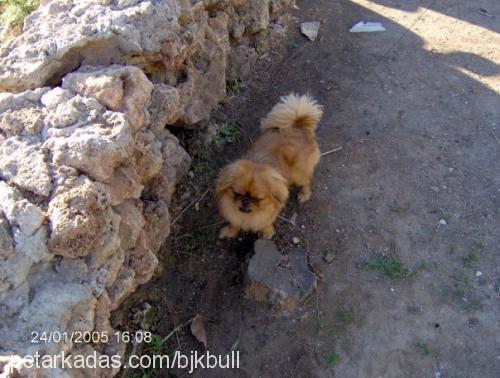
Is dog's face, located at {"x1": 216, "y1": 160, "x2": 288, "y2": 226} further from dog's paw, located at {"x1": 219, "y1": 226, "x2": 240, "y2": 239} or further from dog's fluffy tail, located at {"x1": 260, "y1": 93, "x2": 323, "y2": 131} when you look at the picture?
dog's fluffy tail, located at {"x1": 260, "y1": 93, "x2": 323, "y2": 131}

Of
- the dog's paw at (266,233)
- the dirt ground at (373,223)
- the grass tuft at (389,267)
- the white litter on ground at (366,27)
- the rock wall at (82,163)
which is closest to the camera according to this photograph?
the rock wall at (82,163)

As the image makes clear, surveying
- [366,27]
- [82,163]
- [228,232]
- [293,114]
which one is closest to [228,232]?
[228,232]

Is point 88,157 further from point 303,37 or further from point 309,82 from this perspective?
point 303,37

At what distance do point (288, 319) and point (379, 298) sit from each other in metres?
0.89

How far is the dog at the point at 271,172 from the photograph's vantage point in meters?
4.89

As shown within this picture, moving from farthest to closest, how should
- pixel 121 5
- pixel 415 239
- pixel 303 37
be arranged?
pixel 303 37 < pixel 415 239 < pixel 121 5

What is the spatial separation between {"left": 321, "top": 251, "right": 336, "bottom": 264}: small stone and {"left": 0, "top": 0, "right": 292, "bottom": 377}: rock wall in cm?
166

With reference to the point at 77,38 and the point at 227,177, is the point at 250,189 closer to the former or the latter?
the point at 227,177

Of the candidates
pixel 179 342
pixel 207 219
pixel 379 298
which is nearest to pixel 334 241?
pixel 379 298

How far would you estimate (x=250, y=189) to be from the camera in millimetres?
4871

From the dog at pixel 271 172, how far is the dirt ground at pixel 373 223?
0.31 m

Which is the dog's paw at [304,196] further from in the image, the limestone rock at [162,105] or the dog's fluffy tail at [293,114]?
the limestone rock at [162,105]

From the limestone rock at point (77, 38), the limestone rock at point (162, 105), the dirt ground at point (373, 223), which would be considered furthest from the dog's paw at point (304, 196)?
the limestone rock at point (77, 38)

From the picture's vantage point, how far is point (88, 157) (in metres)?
3.30
